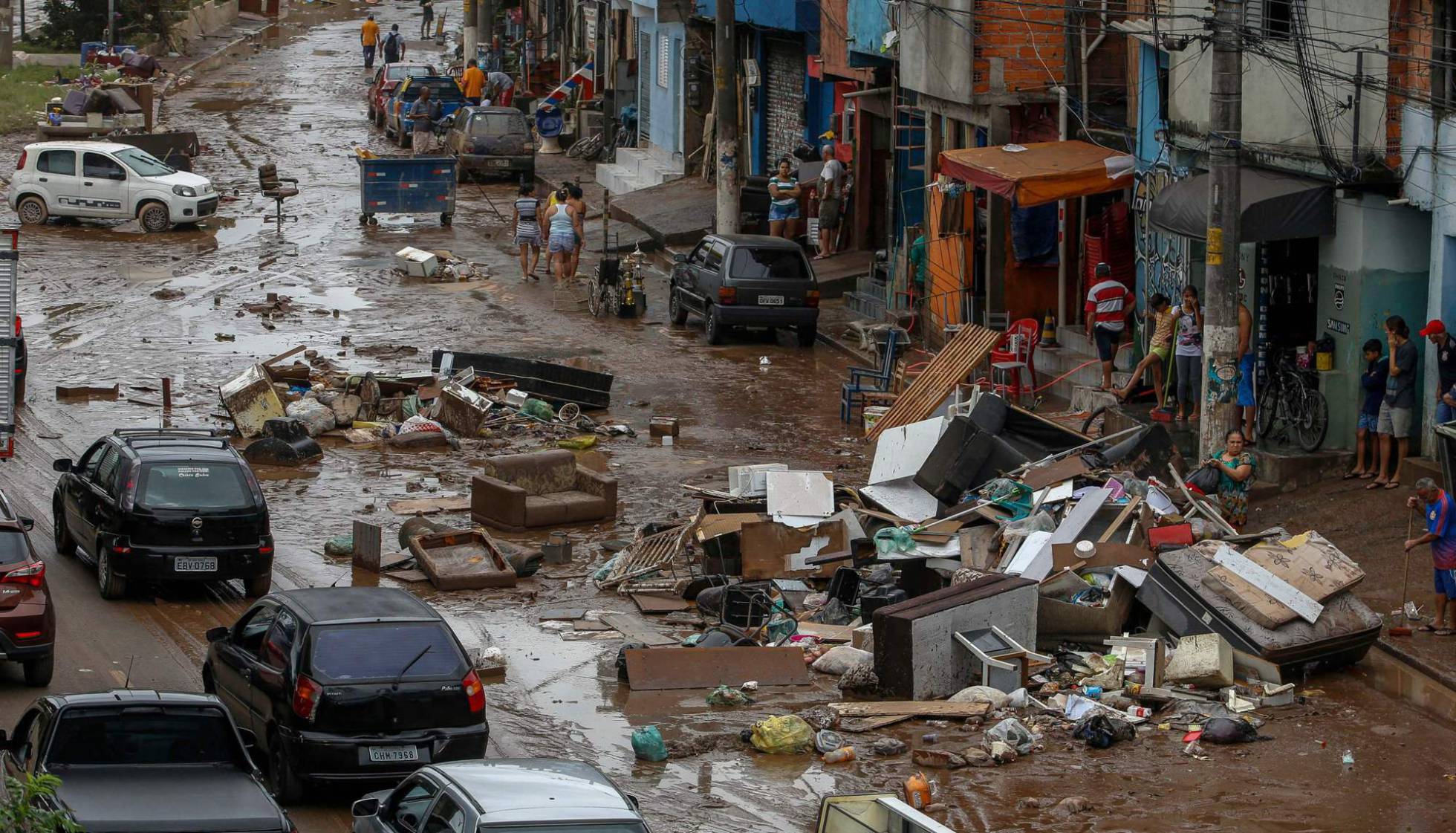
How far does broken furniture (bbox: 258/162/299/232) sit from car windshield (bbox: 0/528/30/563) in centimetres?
2496

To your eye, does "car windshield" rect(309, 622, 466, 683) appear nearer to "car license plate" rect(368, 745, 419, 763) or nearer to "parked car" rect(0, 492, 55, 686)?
"car license plate" rect(368, 745, 419, 763)

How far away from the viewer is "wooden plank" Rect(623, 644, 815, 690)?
14883mm

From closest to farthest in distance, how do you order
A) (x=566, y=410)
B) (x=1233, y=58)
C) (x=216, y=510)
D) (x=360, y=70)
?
(x=216, y=510) → (x=1233, y=58) → (x=566, y=410) → (x=360, y=70)

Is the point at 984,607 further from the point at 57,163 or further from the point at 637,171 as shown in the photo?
the point at 637,171

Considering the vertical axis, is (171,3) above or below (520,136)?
above

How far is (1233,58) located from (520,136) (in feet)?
100.0

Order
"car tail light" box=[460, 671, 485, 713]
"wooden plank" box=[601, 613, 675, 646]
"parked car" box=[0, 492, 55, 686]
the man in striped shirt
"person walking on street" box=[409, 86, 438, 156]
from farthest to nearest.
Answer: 1. "person walking on street" box=[409, 86, 438, 156]
2. the man in striped shirt
3. "wooden plank" box=[601, 613, 675, 646]
4. "parked car" box=[0, 492, 55, 686]
5. "car tail light" box=[460, 671, 485, 713]

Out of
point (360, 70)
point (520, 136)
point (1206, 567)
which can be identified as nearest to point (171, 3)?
point (360, 70)

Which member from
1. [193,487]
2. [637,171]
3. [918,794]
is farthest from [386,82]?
[918,794]

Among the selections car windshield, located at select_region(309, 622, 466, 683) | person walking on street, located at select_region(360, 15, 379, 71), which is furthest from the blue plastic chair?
person walking on street, located at select_region(360, 15, 379, 71)

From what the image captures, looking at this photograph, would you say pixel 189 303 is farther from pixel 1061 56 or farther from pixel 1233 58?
pixel 1233 58

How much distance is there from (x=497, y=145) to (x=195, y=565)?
31352 mm

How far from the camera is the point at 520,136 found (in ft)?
154

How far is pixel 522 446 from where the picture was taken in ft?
76.1
